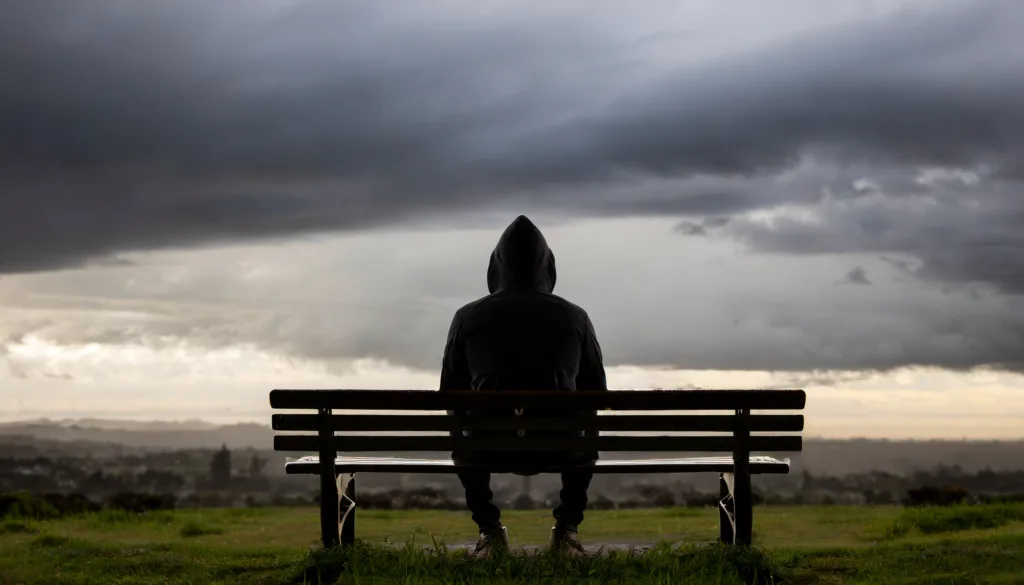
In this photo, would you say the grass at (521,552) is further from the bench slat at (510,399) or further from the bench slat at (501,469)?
the bench slat at (510,399)

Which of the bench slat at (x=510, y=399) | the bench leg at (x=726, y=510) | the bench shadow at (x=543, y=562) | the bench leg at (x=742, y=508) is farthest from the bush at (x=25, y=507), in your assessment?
the bench leg at (x=742, y=508)

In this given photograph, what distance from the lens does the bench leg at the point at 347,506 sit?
718cm

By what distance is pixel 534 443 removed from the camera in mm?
6516

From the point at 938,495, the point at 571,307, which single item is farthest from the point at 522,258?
the point at 938,495

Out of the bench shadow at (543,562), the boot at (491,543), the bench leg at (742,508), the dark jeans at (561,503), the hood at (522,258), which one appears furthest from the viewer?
the hood at (522,258)

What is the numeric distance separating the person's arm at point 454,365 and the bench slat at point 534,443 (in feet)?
2.22

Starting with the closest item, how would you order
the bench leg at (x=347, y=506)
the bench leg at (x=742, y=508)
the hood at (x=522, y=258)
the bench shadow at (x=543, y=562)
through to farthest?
1. the bench shadow at (x=543, y=562)
2. the bench leg at (x=742, y=508)
3. the bench leg at (x=347, y=506)
4. the hood at (x=522, y=258)

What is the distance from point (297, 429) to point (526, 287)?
6.20ft

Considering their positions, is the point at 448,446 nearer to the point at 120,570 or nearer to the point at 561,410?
the point at 561,410

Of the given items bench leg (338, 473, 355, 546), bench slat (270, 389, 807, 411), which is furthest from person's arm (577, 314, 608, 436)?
bench leg (338, 473, 355, 546)

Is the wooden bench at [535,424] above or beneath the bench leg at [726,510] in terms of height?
above

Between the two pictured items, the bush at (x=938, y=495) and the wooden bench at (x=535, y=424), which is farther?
the bush at (x=938, y=495)

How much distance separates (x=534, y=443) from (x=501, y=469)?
39 centimetres

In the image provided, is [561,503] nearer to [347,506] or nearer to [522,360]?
[522,360]
